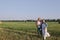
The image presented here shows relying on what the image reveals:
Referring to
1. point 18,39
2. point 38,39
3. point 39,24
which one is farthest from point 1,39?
point 39,24

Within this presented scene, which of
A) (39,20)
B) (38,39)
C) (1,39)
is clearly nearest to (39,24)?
(39,20)

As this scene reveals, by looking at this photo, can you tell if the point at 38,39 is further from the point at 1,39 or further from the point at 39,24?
the point at 1,39

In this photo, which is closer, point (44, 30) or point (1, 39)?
point (1, 39)

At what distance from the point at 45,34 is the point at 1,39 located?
361 cm

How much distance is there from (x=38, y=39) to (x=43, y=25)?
5.05 feet

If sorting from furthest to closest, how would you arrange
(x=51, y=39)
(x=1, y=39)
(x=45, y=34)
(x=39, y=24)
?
(x=39, y=24) < (x=51, y=39) < (x=45, y=34) < (x=1, y=39)

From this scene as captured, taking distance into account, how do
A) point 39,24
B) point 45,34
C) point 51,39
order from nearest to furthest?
1. point 45,34
2. point 51,39
3. point 39,24

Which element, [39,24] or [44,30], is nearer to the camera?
[44,30]

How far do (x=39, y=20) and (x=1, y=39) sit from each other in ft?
19.2

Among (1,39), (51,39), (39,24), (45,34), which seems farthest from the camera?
(39,24)

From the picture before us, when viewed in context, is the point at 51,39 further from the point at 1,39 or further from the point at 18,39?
the point at 1,39

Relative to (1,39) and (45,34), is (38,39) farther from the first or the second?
(1,39)

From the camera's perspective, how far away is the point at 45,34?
20.4 metres

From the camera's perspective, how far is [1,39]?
62.0 feet
